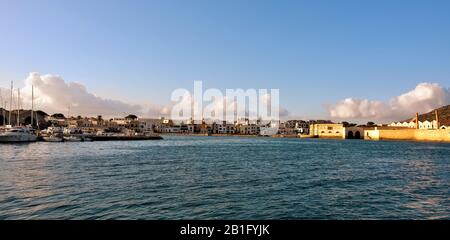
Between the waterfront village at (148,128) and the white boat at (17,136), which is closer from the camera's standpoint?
the white boat at (17,136)

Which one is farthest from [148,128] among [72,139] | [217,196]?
[217,196]

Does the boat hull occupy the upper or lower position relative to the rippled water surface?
upper

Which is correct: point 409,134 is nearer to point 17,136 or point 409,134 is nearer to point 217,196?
point 17,136

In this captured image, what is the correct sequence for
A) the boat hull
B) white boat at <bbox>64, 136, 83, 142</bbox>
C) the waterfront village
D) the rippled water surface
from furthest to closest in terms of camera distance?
1. the waterfront village
2. white boat at <bbox>64, 136, 83, 142</bbox>
3. the boat hull
4. the rippled water surface

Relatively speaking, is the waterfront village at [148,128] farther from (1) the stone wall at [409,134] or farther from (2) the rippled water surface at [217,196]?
(2) the rippled water surface at [217,196]

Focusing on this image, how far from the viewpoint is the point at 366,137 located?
150 m

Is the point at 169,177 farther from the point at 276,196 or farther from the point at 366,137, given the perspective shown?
the point at 366,137

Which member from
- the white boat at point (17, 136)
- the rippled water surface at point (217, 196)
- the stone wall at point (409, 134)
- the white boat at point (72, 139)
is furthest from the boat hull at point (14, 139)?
the stone wall at point (409, 134)

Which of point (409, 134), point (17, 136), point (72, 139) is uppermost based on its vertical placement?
point (17, 136)

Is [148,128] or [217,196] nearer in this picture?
[217,196]

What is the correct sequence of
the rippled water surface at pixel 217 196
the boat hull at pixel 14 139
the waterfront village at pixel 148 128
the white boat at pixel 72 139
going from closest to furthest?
the rippled water surface at pixel 217 196
the boat hull at pixel 14 139
the white boat at pixel 72 139
the waterfront village at pixel 148 128

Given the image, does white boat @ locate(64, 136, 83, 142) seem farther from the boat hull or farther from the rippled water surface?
the rippled water surface

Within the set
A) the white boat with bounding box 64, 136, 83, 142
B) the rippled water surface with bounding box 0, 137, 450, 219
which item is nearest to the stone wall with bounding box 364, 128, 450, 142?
the rippled water surface with bounding box 0, 137, 450, 219
